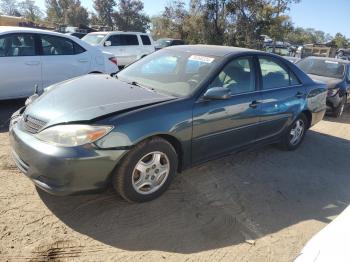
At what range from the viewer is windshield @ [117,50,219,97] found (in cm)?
407

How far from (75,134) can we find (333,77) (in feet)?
28.5

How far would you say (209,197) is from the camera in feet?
13.1

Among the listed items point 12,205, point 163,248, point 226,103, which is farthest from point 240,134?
point 12,205

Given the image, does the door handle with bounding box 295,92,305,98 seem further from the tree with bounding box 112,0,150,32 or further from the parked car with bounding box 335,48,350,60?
the tree with bounding box 112,0,150,32

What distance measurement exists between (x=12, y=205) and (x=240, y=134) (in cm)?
272

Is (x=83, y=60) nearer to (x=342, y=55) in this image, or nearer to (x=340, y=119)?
(x=340, y=119)

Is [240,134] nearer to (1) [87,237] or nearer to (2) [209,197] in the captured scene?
(2) [209,197]

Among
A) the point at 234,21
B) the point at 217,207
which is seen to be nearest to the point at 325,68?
the point at 217,207

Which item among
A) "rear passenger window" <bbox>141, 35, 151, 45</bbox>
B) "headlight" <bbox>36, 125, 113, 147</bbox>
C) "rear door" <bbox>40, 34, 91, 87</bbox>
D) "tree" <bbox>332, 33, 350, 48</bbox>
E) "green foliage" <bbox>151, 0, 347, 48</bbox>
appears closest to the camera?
A: "headlight" <bbox>36, 125, 113, 147</bbox>

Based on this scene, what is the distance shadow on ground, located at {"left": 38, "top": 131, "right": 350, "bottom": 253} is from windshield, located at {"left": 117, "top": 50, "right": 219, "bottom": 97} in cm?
113

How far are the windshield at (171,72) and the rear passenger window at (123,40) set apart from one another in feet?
31.6

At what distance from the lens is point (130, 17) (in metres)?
60.4

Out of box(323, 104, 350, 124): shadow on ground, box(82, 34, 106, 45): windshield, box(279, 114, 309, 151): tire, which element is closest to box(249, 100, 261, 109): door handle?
box(279, 114, 309, 151): tire

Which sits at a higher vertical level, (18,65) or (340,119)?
(18,65)
